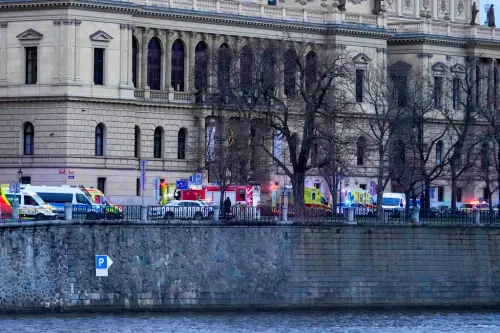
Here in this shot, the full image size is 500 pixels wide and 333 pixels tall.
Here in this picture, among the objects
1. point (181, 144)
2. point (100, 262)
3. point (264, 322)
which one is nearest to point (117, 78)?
point (181, 144)

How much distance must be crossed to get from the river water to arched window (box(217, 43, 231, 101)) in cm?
3430

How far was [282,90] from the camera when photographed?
156875 millimetres

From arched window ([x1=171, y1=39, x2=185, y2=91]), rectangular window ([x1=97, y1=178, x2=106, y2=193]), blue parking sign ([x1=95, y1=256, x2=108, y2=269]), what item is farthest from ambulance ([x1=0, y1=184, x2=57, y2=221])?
arched window ([x1=171, y1=39, x2=185, y2=91])

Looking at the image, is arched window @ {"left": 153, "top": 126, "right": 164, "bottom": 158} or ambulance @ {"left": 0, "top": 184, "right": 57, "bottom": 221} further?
arched window @ {"left": 153, "top": 126, "right": 164, "bottom": 158}

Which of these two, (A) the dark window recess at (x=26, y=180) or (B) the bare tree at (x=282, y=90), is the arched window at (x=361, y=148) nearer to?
(B) the bare tree at (x=282, y=90)

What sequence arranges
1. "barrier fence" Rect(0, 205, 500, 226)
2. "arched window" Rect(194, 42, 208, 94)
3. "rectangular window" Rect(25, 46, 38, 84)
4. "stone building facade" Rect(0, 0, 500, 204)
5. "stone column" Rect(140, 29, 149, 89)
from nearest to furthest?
"barrier fence" Rect(0, 205, 500, 226), "stone building facade" Rect(0, 0, 500, 204), "rectangular window" Rect(25, 46, 38, 84), "arched window" Rect(194, 42, 208, 94), "stone column" Rect(140, 29, 149, 89)

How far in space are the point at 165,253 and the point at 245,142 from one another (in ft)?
112

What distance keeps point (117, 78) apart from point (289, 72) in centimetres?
1109

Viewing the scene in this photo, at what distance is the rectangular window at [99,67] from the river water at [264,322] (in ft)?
132

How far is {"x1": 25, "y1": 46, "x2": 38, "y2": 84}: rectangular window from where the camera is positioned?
15362cm

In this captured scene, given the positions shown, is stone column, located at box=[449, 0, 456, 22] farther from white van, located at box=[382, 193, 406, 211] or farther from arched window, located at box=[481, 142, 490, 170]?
arched window, located at box=[481, 142, 490, 170]

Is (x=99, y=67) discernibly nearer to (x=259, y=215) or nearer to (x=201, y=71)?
(x=201, y=71)

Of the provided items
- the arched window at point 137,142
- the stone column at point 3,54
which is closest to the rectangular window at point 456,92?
the arched window at point 137,142

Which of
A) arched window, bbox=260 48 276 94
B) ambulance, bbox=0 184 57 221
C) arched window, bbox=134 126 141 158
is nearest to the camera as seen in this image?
ambulance, bbox=0 184 57 221
